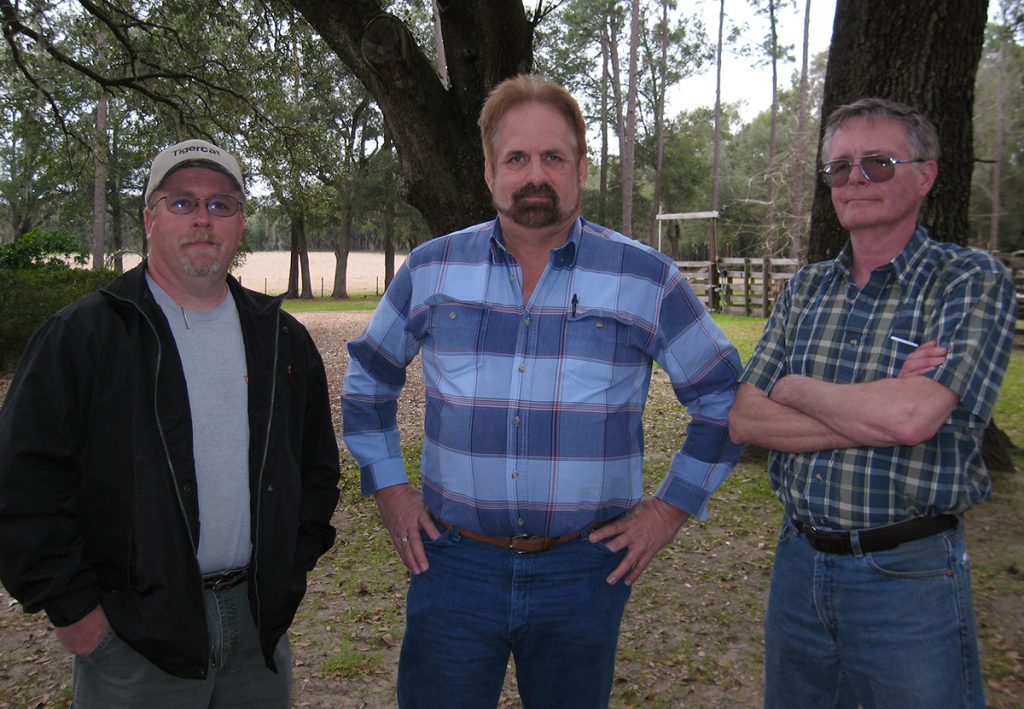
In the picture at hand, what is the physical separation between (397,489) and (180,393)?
81 cm

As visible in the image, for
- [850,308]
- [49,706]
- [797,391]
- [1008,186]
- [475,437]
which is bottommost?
[49,706]

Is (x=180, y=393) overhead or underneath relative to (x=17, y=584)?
overhead

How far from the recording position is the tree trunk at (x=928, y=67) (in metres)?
5.57

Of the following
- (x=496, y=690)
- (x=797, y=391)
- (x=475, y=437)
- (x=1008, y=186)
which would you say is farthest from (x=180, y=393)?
(x=1008, y=186)

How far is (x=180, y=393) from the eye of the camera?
232 centimetres

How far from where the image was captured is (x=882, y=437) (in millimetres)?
2148

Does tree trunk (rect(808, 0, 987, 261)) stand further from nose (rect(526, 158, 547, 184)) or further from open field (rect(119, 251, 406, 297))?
open field (rect(119, 251, 406, 297))

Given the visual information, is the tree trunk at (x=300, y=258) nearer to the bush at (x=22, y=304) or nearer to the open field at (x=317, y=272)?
the open field at (x=317, y=272)

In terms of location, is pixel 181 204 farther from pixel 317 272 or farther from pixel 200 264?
pixel 317 272

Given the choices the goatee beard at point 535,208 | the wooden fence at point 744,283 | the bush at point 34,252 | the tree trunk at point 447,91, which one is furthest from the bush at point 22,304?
the wooden fence at point 744,283

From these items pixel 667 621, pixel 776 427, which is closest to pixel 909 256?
pixel 776 427

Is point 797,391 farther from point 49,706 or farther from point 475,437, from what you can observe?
point 49,706

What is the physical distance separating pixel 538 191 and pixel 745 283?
24898mm

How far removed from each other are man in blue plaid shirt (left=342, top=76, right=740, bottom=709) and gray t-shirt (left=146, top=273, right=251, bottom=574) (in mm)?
540
